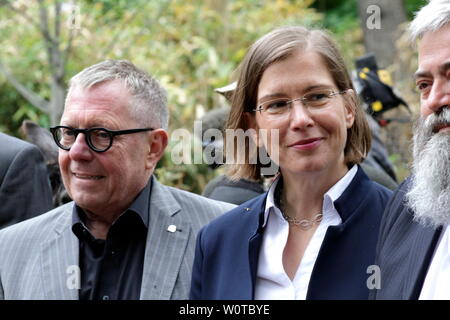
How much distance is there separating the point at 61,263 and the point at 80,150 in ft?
1.64

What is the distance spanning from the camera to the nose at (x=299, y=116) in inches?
112

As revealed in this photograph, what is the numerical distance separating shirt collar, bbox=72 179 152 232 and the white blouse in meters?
0.68

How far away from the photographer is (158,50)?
8367 millimetres

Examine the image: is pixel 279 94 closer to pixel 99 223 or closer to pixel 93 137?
pixel 93 137

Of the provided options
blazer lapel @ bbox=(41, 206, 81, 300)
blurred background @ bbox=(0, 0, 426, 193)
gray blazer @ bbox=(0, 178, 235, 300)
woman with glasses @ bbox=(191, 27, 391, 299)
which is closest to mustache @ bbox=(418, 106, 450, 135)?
woman with glasses @ bbox=(191, 27, 391, 299)

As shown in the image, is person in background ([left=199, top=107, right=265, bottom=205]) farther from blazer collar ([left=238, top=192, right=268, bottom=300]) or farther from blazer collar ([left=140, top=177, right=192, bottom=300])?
blazer collar ([left=238, top=192, right=268, bottom=300])

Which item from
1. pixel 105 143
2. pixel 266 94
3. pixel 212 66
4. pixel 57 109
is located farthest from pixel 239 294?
pixel 212 66

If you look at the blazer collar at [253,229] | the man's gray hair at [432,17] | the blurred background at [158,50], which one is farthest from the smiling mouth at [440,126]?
the blurred background at [158,50]

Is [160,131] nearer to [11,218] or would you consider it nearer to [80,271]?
[80,271]

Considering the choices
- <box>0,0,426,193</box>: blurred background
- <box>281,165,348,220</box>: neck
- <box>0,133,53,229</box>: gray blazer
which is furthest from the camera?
<box>0,0,426,193</box>: blurred background

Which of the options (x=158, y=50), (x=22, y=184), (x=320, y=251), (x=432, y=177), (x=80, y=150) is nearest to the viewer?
(x=432, y=177)

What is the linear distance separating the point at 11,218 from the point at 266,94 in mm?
1824

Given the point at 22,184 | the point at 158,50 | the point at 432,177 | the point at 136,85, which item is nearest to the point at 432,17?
the point at 432,177

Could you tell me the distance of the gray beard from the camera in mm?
2506
